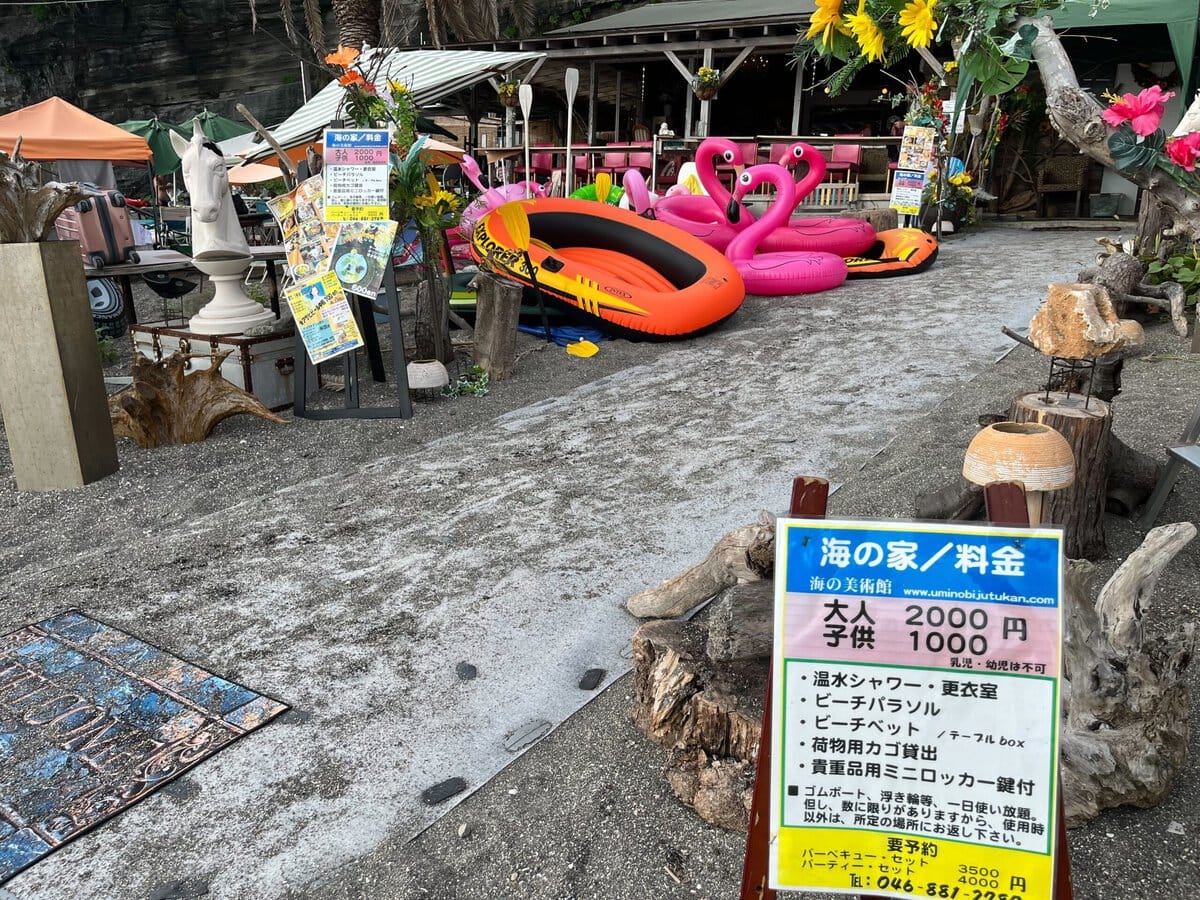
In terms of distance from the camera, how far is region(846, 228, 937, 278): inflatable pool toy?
8.95m

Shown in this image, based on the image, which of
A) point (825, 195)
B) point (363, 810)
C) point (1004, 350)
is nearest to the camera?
point (363, 810)

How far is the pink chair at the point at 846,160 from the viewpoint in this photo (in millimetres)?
12398

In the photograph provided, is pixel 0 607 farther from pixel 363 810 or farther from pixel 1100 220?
pixel 1100 220

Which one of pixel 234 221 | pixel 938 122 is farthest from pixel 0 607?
pixel 938 122

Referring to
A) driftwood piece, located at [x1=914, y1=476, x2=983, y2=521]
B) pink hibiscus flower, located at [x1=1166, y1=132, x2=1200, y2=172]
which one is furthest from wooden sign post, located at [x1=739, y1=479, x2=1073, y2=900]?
pink hibiscus flower, located at [x1=1166, y1=132, x2=1200, y2=172]

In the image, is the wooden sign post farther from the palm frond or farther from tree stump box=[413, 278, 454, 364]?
the palm frond

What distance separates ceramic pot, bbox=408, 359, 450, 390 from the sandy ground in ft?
0.45

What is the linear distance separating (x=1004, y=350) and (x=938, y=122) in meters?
5.81

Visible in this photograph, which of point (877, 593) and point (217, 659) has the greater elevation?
point (877, 593)

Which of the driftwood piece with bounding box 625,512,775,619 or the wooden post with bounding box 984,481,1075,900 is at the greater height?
the wooden post with bounding box 984,481,1075,900

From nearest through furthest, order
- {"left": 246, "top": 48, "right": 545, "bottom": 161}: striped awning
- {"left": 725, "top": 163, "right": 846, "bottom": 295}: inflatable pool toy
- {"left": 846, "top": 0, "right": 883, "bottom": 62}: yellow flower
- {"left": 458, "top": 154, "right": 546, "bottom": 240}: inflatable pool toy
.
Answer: {"left": 846, "top": 0, "right": 883, "bottom": 62}: yellow flower
{"left": 246, "top": 48, "right": 545, "bottom": 161}: striped awning
{"left": 458, "top": 154, "right": 546, "bottom": 240}: inflatable pool toy
{"left": 725, "top": 163, "right": 846, "bottom": 295}: inflatable pool toy

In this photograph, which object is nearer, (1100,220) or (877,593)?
(877,593)

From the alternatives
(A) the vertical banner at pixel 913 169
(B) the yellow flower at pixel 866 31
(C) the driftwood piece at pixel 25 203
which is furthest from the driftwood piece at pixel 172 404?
(A) the vertical banner at pixel 913 169

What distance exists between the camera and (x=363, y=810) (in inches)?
79.4
